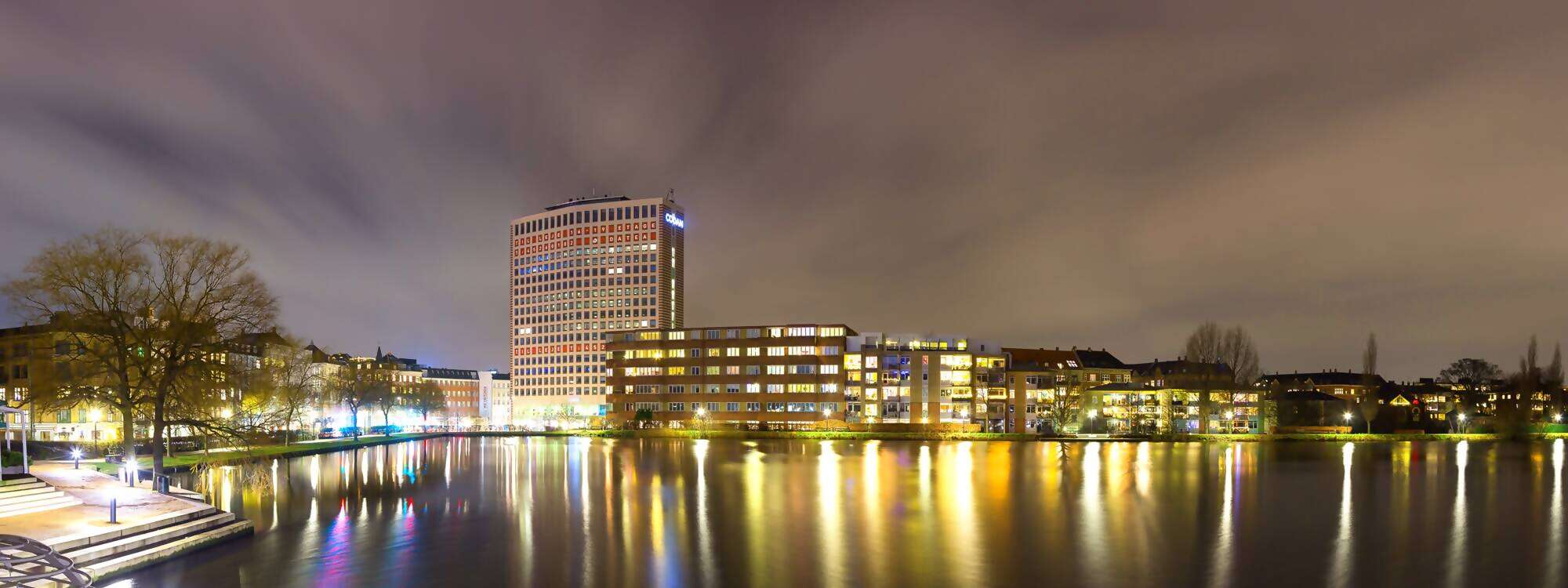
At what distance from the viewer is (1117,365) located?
6777 inches

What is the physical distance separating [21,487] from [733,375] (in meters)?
110

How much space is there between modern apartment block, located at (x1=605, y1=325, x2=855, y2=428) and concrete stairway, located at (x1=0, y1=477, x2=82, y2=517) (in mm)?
106607

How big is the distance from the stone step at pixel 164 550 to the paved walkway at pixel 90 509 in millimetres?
1188

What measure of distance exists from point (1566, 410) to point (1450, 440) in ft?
220

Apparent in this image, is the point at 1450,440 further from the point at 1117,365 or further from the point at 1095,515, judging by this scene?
the point at 1095,515

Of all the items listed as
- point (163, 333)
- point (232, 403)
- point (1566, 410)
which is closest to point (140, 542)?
point (163, 333)

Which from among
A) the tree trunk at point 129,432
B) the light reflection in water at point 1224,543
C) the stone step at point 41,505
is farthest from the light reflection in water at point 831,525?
the tree trunk at point 129,432

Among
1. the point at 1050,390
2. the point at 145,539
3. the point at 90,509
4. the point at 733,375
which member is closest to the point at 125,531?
the point at 145,539

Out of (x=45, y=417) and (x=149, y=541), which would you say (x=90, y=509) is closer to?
(x=149, y=541)

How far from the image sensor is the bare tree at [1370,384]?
130625 mm

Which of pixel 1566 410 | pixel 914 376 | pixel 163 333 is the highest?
pixel 163 333

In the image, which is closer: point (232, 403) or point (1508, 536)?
point (1508, 536)

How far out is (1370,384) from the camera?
135m

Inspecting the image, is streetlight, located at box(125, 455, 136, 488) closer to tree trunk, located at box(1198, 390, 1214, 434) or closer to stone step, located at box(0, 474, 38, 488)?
stone step, located at box(0, 474, 38, 488)
